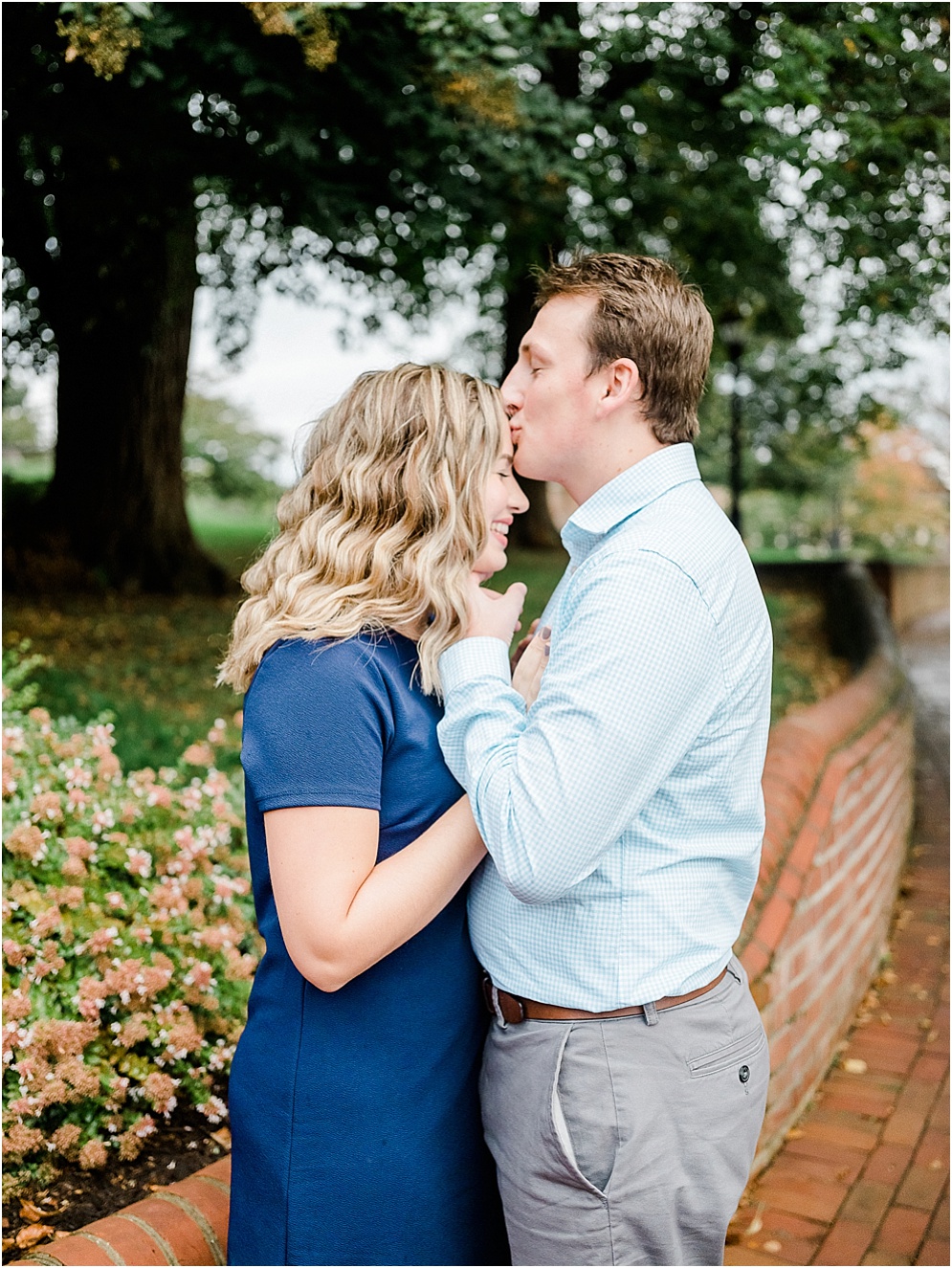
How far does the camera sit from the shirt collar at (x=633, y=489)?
1866 mm

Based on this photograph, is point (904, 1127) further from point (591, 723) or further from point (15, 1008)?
point (591, 723)

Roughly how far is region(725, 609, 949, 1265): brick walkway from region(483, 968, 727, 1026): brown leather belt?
1.89 meters

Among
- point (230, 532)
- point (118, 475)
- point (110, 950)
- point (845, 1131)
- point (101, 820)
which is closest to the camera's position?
→ point (110, 950)

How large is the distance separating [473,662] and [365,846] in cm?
33

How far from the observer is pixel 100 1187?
8.39 ft

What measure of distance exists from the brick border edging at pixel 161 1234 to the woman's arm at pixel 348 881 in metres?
0.81

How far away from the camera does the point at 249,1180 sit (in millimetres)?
1900

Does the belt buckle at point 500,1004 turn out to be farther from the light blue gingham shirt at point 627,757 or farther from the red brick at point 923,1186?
the red brick at point 923,1186

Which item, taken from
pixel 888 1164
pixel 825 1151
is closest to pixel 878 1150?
pixel 888 1164

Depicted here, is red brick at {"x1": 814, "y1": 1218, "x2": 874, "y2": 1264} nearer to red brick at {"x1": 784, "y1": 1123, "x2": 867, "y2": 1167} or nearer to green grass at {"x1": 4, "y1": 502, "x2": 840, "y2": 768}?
red brick at {"x1": 784, "y1": 1123, "x2": 867, "y2": 1167}

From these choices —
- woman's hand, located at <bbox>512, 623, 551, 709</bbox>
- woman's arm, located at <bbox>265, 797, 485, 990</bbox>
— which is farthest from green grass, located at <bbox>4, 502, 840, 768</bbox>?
woman's arm, located at <bbox>265, 797, 485, 990</bbox>

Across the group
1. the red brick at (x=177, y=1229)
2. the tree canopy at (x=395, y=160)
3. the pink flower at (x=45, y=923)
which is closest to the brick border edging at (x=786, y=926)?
the red brick at (x=177, y=1229)

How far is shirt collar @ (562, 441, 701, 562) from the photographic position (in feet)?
6.12

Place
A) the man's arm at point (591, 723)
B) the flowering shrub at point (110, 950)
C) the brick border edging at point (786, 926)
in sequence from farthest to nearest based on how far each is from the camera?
the flowering shrub at point (110, 950)
the brick border edging at point (786, 926)
the man's arm at point (591, 723)
